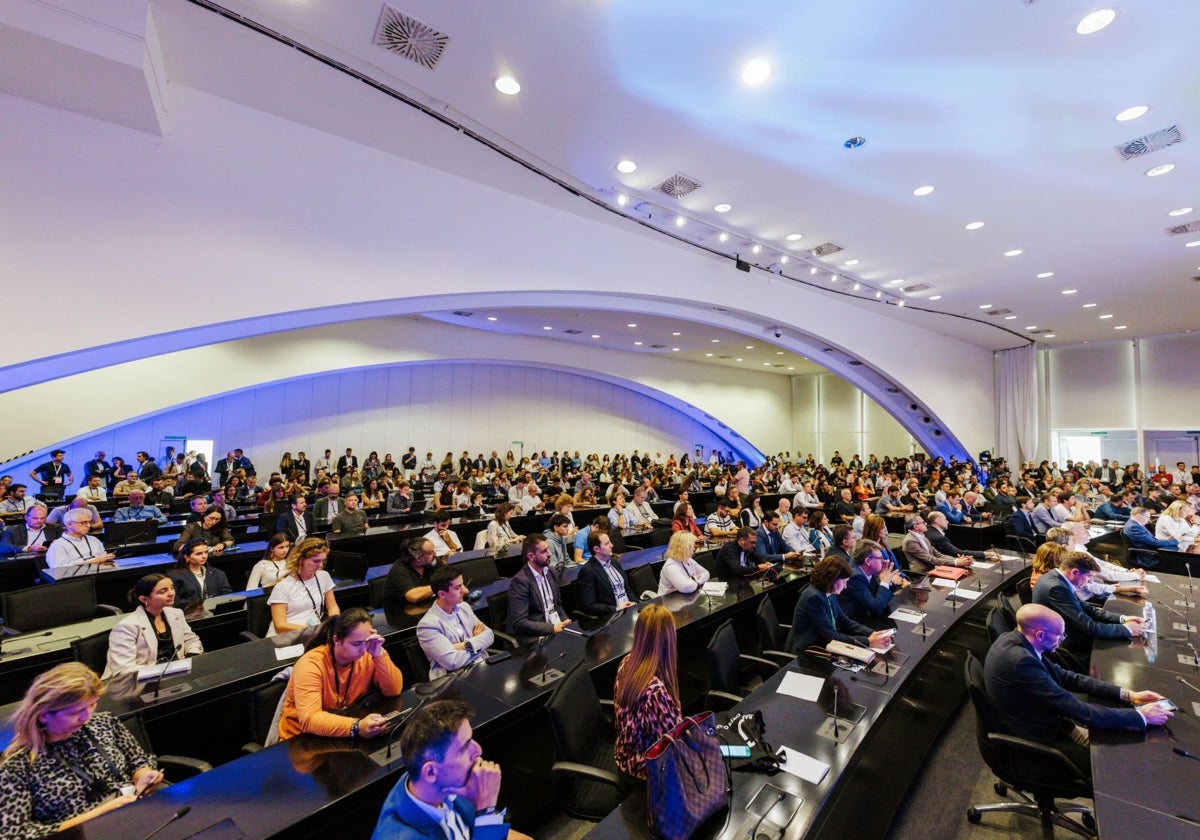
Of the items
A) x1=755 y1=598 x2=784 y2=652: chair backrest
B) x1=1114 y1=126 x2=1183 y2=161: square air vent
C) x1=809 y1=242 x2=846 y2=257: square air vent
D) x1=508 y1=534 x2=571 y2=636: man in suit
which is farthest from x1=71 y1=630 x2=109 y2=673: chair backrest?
x1=1114 y1=126 x2=1183 y2=161: square air vent

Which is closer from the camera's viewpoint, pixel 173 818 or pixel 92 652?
pixel 173 818

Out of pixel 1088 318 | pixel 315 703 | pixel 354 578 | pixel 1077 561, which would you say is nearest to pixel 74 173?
pixel 354 578

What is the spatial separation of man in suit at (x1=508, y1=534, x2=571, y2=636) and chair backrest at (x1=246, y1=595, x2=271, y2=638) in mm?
1724

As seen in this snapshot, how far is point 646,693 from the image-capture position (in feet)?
7.25

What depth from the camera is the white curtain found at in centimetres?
1630

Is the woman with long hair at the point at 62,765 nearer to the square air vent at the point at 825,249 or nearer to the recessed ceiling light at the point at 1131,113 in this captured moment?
the recessed ceiling light at the point at 1131,113

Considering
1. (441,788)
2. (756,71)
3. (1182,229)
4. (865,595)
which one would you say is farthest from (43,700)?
(1182,229)

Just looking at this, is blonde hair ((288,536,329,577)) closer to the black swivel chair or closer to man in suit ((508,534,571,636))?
man in suit ((508,534,571,636))

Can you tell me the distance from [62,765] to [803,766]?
277cm

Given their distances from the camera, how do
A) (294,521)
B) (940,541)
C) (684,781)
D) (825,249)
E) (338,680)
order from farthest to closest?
(825,249) → (294,521) → (940,541) → (338,680) → (684,781)

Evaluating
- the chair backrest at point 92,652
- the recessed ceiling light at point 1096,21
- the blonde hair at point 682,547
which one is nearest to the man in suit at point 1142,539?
the recessed ceiling light at point 1096,21

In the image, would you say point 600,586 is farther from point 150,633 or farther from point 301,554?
point 150,633

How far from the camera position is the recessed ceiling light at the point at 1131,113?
4957mm

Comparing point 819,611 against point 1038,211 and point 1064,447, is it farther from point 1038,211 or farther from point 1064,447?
point 1064,447
